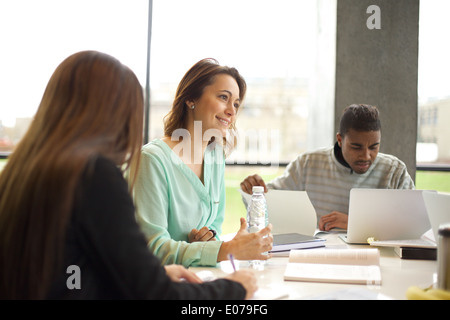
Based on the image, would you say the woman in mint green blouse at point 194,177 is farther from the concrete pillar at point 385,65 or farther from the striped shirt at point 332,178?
the concrete pillar at point 385,65

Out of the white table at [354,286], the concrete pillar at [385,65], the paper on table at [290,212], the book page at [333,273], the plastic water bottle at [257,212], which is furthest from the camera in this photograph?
the concrete pillar at [385,65]

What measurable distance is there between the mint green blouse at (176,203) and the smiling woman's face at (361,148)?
2.53 ft

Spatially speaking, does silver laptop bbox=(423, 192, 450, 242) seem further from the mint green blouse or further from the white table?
the mint green blouse

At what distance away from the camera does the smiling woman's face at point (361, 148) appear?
2346 millimetres

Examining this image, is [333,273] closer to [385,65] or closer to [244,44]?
[385,65]

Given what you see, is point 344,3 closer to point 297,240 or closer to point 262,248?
point 297,240

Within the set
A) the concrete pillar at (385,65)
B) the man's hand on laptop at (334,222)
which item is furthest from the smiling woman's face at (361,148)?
the concrete pillar at (385,65)

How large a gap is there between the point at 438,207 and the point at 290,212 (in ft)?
2.13

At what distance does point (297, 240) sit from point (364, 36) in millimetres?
2194

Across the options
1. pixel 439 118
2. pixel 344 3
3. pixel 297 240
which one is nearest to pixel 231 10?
pixel 344 3

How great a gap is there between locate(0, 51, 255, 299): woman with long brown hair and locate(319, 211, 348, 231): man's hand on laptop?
1.40 m

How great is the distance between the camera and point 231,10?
228 inches

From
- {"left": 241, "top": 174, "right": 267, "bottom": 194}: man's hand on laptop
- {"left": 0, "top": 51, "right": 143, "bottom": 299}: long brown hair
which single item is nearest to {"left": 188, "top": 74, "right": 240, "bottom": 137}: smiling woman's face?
{"left": 241, "top": 174, "right": 267, "bottom": 194}: man's hand on laptop

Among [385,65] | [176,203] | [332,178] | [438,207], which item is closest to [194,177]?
[176,203]
